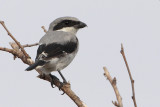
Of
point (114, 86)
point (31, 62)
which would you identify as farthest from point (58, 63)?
point (114, 86)

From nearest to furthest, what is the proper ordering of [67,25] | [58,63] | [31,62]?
[31,62], [58,63], [67,25]

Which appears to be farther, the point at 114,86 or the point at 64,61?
the point at 64,61

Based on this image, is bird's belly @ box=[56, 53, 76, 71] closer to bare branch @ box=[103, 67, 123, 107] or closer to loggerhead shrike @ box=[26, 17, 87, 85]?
loggerhead shrike @ box=[26, 17, 87, 85]

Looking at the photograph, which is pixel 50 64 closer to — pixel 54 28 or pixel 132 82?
pixel 54 28

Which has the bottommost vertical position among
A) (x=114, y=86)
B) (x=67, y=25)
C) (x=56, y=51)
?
(x=56, y=51)

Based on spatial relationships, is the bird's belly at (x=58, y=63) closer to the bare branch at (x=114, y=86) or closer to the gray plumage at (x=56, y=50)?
the gray plumage at (x=56, y=50)

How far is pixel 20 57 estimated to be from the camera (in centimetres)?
331

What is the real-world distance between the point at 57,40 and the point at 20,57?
31.7 inches

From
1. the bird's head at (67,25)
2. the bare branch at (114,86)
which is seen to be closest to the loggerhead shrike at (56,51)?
the bird's head at (67,25)

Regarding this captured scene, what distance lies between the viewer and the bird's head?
15.0 feet

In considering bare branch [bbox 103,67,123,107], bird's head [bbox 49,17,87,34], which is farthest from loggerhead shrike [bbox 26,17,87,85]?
bare branch [bbox 103,67,123,107]

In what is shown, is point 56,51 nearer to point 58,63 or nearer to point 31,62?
point 58,63

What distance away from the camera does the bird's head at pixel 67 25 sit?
4578 millimetres

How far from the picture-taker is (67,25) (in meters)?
4.60
